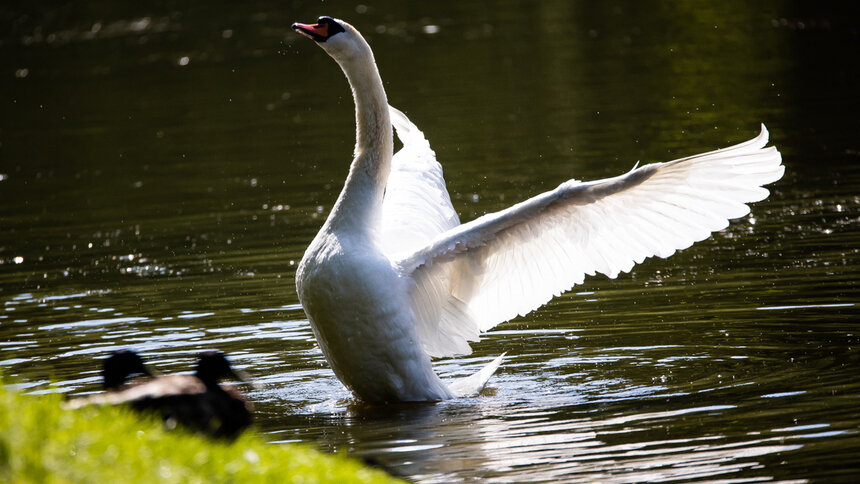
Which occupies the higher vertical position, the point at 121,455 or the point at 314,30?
the point at 314,30

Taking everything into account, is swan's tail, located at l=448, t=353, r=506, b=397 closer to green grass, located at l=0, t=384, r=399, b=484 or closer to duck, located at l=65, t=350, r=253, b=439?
duck, located at l=65, t=350, r=253, b=439

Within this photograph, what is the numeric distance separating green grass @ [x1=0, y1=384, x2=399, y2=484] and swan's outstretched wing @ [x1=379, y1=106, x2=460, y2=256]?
4114 millimetres

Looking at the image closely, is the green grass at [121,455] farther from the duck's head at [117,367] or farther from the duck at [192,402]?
the duck's head at [117,367]

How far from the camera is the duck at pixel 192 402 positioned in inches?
270

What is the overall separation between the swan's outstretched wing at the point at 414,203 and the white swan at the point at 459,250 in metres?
0.45

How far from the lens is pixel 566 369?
10.0 m

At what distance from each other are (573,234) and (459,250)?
0.88 m

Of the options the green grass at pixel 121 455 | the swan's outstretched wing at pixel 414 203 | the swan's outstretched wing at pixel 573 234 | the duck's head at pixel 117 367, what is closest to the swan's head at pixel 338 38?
the swan's outstretched wing at pixel 414 203

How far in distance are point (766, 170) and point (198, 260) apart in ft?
26.9

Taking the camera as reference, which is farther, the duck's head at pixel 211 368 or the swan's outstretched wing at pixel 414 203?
the swan's outstretched wing at pixel 414 203

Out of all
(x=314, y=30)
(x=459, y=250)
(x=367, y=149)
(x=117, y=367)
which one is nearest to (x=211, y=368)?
(x=117, y=367)

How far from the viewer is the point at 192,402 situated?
6.92 metres

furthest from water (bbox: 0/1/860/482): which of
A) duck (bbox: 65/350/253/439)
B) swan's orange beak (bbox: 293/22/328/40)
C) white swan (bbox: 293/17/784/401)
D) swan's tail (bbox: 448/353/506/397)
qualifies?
swan's orange beak (bbox: 293/22/328/40)

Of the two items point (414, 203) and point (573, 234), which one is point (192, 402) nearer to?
point (573, 234)
